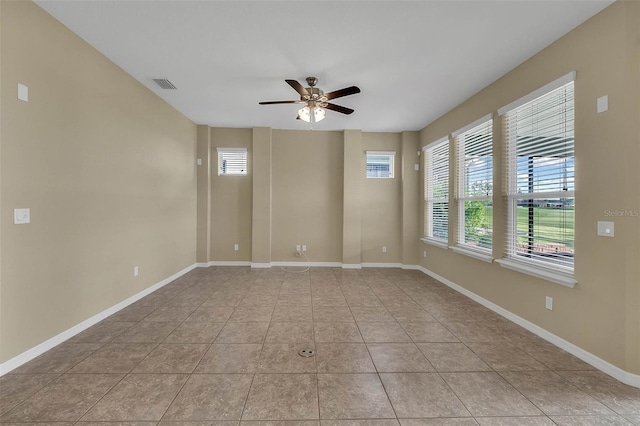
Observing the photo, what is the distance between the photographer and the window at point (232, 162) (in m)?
5.40

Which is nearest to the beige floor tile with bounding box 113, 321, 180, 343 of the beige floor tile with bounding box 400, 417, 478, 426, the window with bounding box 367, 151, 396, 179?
the beige floor tile with bounding box 400, 417, 478, 426

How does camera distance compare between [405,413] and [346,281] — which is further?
[346,281]

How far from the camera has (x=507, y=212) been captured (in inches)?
120

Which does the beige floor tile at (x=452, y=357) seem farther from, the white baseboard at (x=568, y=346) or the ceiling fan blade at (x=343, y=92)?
the ceiling fan blade at (x=343, y=92)

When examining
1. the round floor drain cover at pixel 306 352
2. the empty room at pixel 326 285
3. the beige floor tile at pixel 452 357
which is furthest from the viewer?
the round floor drain cover at pixel 306 352

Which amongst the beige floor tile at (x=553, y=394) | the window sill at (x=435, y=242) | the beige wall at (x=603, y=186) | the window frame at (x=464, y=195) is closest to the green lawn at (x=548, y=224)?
the beige wall at (x=603, y=186)

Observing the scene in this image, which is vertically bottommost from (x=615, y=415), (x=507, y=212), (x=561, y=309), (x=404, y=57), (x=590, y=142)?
(x=615, y=415)

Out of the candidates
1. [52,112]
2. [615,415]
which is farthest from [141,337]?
[615,415]

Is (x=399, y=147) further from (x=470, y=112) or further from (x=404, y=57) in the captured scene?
(x=404, y=57)

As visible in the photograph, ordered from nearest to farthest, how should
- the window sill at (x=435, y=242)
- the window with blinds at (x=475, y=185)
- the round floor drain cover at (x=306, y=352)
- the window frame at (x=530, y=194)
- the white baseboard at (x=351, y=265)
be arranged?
the round floor drain cover at (x=306, y=352)
the window frame at (x=530, y=194)
the window with blinds at (x=475, y=185)
the window sill at (x=435, y=242)
the white baseboard at (x=351, y=265)

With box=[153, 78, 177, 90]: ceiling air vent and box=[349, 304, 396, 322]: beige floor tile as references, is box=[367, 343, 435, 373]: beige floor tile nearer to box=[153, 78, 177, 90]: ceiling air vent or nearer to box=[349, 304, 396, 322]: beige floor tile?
box=[349, 304, 396, 322]: beige floor tile

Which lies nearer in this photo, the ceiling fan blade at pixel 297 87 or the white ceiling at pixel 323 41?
the white ceiling at pixel 323 41

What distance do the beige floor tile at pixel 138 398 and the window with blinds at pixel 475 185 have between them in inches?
150

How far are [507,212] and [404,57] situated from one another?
2205mm
